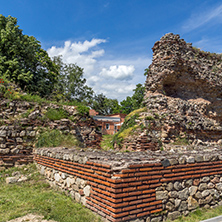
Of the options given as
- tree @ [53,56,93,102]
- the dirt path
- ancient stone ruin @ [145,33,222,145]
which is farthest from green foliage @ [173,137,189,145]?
tree @ [53,56,93,102]

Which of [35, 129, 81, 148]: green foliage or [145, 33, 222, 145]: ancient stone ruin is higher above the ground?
[145, 33, 222, 145]: ancient stone ruin

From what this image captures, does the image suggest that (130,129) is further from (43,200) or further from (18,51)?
(18,51)

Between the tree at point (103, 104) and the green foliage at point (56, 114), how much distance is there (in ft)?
137

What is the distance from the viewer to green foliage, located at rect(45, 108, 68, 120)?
28.2ft

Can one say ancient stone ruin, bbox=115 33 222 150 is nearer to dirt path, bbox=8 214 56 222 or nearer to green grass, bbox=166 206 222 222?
green grass, bbox=166 206 222 222

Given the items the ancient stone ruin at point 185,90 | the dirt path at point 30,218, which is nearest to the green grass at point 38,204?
the dirt path at point 30,218

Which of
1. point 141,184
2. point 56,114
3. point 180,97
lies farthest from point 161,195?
point 180,97

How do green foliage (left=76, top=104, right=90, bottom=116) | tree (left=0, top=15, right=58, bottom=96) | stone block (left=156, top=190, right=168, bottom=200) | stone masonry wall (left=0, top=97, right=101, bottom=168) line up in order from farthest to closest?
tree (left=0, top=15, right=58, bottom=96), green foliage (left=76, top=104, right=90, bottom=116), stone masonry wall (left=0, top=97, right=101, bottom=168), stone block (left=156, top=190, right=168, bottom=200)

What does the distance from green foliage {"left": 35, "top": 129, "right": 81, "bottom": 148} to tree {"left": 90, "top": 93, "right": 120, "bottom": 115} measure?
141 feet

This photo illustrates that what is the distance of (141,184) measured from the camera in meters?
3.58

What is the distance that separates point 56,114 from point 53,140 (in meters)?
1.62

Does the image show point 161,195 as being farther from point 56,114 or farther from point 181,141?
point 181,141

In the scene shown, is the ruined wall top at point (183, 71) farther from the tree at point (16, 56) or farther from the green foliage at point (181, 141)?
the tree at point (16, 56)

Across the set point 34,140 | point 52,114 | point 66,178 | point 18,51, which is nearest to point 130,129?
point 52,114
